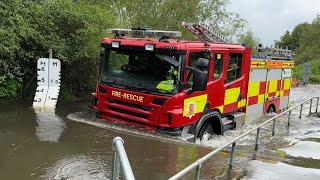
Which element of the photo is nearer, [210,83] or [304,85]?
[210,83]

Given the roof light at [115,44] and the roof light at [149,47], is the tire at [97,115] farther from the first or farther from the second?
the roof light at [149,47]

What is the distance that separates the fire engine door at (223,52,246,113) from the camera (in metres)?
10.2

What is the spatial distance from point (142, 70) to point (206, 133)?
6.53ft

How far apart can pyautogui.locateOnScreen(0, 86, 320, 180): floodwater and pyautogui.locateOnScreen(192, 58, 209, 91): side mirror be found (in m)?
1.10

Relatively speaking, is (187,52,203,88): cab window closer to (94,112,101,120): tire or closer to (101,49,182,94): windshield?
(101,49,182,94): windshield

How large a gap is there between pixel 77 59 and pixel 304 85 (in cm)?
1895

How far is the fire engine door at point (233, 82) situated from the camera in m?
10.2

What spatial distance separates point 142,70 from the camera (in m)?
9.14

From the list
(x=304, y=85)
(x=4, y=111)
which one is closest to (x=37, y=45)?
(x=4, y=111)

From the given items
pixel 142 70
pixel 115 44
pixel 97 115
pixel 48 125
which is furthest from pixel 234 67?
pixel 48 125

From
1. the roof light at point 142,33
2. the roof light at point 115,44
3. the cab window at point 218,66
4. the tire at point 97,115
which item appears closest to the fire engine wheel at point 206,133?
the cab window at point 218,66

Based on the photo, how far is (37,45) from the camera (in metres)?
12.7

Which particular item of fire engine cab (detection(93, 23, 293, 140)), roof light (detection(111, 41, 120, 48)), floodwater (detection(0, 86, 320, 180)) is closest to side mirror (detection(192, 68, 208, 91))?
fire engine cab (detection(93, 23, 293, 140))

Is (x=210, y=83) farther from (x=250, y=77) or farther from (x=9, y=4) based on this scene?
(x=9, y=4)
